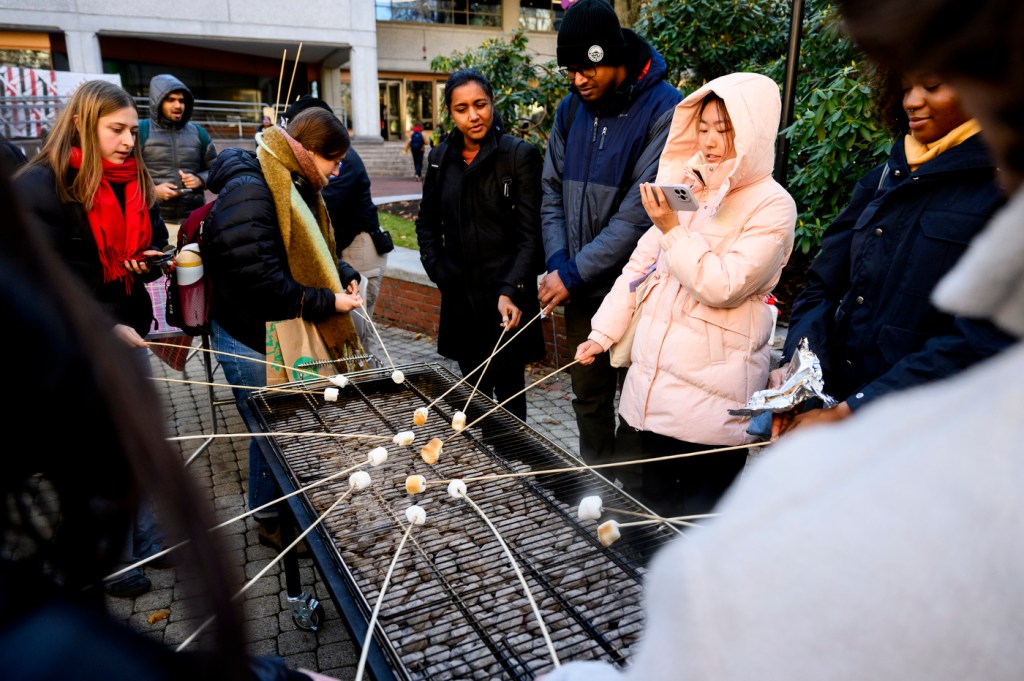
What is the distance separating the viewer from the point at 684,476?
9.80 ft

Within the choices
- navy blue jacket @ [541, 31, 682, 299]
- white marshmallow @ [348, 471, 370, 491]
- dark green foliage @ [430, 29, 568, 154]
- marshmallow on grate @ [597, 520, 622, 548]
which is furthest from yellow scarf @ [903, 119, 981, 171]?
dark green foliage @ [430, 29, 568, 154]

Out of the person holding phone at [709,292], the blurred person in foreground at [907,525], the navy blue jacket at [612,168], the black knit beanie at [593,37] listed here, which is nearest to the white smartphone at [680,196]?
the person holding phone at [709,292]

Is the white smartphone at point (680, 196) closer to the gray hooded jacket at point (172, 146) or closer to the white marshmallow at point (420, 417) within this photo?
the white marshmallow at point (420, 417)

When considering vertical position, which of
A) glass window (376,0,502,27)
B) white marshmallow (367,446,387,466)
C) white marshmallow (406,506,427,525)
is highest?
glass window (376,0,502,27)

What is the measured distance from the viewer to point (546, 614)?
1.77 meters

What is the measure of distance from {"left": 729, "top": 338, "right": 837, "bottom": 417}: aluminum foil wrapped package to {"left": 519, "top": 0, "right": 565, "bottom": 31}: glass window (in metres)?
31.1

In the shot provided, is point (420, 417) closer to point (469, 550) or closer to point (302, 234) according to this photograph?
point (469, 550)

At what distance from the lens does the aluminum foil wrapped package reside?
7.52 ft

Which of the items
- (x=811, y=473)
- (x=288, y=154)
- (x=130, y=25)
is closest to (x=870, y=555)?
(x=811, y=473)

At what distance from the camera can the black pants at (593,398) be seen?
392 cm

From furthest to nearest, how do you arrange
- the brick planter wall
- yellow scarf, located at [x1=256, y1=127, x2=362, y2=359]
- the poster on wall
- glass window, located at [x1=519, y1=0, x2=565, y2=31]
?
glass window, located at [x1=519, y1=0, x2=565, y2=31] → the poster on wall → the brick planter wall → yellow scarf, located at [x1=256, y1=127, x2=362, y2=359]

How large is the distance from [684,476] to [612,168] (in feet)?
5.62

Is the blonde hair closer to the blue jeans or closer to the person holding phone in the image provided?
the blue jeans

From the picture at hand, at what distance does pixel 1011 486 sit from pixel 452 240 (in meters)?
4.04
